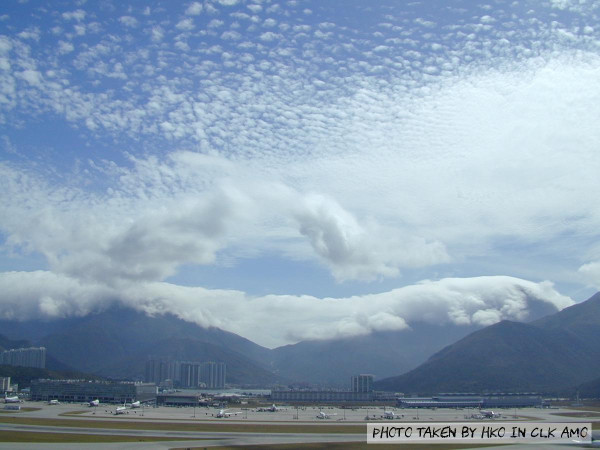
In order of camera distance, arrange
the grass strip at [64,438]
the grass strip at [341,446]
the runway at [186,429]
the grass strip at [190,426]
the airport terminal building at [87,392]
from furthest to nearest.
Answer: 1. the airport terminal building at [87,392]
2. the grass strip at [190,426]
3. the runway at [186,429]
4. the grass strip at [64,438]
5. the grass strip at [341,446]

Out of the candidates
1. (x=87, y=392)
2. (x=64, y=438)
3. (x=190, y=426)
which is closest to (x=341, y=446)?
(x=190, y=426)

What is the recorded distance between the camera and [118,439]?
3061 inches

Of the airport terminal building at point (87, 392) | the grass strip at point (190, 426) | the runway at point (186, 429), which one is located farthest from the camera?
the airport terminal building at point (87, 392)

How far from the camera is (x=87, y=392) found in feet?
597

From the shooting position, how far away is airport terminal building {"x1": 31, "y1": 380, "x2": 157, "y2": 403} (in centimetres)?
17788

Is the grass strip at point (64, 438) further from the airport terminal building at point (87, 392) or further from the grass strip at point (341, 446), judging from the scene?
the airport terminal building at point (87, 392)

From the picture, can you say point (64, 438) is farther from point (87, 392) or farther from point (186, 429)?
point (87, 392)

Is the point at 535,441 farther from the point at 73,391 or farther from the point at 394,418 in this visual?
the point at 73,391

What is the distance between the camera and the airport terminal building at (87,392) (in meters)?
178

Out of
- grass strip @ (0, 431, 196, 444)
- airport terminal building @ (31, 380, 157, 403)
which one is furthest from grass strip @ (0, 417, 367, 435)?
airport terminal building @ (31, 380, 157, 403)

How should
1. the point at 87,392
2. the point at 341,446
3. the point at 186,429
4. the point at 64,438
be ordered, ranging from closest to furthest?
the point at 341,446 → the point at 64,438 → the point at 186,429 → the point at 87,392

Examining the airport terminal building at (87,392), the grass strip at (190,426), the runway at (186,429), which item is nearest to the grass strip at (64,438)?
the runway at (186,429)

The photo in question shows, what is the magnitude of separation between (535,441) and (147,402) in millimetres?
128080

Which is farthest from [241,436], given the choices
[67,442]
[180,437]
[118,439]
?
[67,442]
